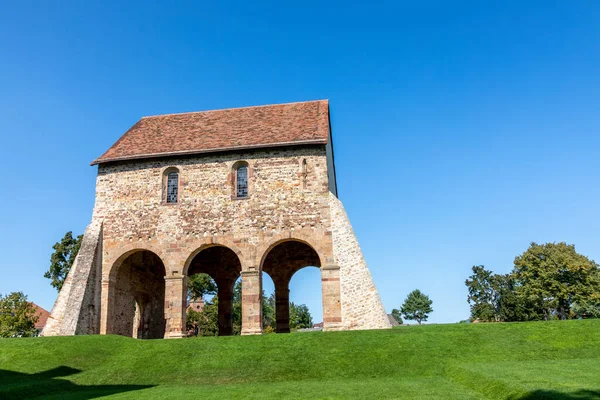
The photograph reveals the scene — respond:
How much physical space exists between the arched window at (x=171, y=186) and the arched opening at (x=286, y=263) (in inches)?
245

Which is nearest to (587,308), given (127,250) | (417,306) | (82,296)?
(417,306)

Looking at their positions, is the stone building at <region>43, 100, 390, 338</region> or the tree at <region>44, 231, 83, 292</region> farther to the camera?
the tree at <region>44, 231, 83, 292</region>

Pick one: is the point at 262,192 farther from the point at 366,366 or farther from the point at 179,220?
the point at 366,366

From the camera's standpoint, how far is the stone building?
18.9 meters

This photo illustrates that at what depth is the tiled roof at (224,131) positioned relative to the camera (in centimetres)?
2092

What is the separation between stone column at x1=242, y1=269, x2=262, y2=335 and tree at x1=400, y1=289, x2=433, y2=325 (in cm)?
6044

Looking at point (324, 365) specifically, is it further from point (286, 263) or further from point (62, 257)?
point (62, 257)

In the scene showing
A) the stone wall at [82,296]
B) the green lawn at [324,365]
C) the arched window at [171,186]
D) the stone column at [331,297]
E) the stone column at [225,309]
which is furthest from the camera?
the stone column at [225,309]

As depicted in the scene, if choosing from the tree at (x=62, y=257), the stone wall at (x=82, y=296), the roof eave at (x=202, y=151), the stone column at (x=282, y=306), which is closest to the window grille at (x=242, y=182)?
the roof eave at (x=202, y=151)

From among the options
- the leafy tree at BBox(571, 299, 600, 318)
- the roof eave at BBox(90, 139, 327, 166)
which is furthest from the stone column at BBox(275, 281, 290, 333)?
the leafy tree at BBox(571, 299, 600, 318)

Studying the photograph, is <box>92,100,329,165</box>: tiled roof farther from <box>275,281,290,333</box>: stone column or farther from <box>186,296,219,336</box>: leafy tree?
<box>186,296,219,336</box>: leafy tree

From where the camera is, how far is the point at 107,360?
1395cm

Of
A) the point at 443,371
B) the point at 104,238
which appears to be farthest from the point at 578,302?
the point at 104,238

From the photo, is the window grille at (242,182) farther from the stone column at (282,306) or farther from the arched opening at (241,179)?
the stone column at (282,306)
